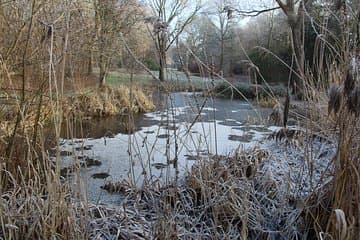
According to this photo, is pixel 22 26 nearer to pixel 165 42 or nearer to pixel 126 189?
pixel 165 42

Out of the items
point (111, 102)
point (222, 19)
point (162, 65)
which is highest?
point (222, 19)

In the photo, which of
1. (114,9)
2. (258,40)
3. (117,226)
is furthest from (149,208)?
(258,40)

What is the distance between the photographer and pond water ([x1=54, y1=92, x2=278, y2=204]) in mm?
2164

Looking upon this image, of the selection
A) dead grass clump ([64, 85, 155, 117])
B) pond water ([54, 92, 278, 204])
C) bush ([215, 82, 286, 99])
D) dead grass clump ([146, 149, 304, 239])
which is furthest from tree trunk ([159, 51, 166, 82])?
dead grass clump ([64, 85, 155, 117])

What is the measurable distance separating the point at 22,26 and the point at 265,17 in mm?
10817

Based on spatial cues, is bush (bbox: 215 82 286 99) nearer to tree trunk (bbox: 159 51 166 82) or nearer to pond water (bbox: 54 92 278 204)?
pond water (bbox: 54 92 278 204)

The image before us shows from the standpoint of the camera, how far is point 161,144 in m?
3.79

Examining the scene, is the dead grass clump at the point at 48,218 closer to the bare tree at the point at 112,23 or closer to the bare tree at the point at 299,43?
the bare tree at the point at 299,43

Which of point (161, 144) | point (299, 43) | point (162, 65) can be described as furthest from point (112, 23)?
point (299, 43)

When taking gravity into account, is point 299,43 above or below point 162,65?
above

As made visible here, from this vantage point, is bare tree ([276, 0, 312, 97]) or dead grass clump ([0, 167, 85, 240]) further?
bare tree ([276, 0, 312, 97])

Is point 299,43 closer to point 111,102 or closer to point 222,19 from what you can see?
point 222,19

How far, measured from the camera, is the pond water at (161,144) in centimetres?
216

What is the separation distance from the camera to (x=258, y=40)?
36.4 feet
